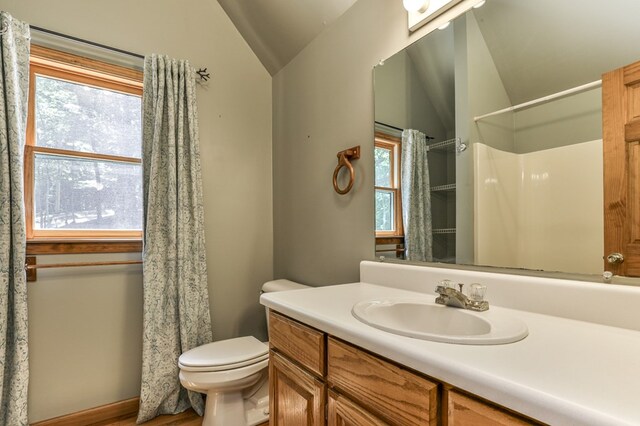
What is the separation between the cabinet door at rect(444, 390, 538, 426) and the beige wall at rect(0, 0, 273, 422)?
6.02 ft

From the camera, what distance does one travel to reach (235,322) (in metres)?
2.27

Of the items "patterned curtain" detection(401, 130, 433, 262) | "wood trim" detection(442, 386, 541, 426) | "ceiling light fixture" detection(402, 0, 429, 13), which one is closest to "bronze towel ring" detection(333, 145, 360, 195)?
"patterned curtain" detection(401, 130, 433, 262)

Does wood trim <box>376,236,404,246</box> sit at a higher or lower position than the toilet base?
higher

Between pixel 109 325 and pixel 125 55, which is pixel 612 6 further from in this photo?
pixel 109 325

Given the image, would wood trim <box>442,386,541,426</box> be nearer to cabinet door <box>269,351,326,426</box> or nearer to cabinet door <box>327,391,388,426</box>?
cabinet door <box>327,391,388,426</box>

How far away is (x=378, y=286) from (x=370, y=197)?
1.43ft

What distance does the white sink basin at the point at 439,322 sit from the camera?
0.70 m

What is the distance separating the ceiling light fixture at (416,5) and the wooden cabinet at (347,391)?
4.20 feet

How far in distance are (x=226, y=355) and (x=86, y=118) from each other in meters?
1.57

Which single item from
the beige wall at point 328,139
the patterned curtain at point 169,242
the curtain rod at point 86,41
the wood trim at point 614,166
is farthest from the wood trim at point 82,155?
the wood trim at point 614,166

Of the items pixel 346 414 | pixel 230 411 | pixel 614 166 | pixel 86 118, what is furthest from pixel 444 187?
pixel 86 118

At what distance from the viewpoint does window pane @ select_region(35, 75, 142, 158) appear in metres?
1.79

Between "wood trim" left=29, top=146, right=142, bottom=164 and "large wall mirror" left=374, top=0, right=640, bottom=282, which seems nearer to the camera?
"large wall mirror" left=374, top=0, right=640, bottom=282

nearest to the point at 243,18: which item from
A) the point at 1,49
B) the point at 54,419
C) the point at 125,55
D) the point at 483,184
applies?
the point at 125,55
